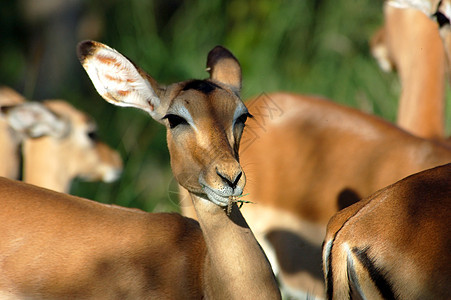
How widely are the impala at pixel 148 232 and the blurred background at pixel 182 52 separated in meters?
2.56

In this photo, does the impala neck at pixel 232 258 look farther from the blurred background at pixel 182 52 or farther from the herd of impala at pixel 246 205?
the blurred background at pixel 182 52

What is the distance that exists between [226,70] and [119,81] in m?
0.52

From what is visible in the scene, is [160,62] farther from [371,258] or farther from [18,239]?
[371,258]

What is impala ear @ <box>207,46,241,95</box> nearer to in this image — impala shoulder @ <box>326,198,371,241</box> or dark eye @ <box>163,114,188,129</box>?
dark eye @ <box>163,114,188,129</box>

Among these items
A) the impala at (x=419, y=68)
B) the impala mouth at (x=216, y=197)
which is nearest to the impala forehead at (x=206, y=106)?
the impala mouth at (x=216, y=197)

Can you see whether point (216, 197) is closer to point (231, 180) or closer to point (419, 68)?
point (231, 180)

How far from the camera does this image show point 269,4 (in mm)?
8617

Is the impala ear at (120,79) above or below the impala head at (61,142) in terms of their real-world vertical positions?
above

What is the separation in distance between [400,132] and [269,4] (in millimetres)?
4797

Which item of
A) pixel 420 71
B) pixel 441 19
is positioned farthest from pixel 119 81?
pixel 420 71

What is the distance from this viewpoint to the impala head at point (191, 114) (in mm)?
2658

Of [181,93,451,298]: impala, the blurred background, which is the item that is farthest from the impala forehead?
the blurred background

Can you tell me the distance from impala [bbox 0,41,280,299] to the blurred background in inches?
101

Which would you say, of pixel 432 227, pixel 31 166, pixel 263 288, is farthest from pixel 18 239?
pixel 31 166
